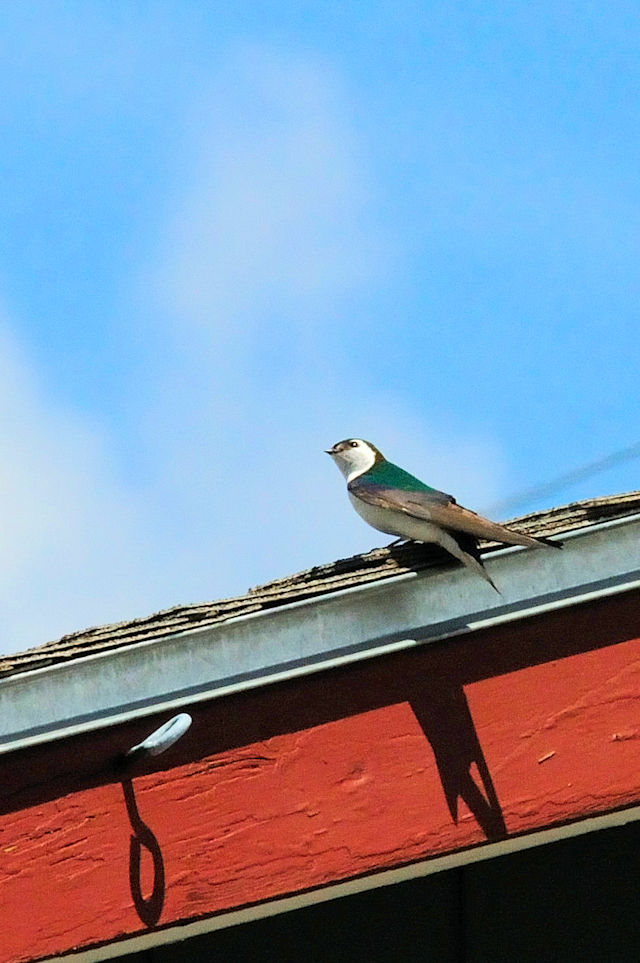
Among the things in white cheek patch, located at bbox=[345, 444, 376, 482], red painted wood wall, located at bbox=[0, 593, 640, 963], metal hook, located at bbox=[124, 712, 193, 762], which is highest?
white cheek patch, located at bbox=[345, 444, 376, 482]

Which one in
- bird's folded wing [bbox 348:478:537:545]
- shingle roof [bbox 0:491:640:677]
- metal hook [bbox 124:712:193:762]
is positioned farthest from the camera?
bird's folded wing [bbox 348:478:537:545]

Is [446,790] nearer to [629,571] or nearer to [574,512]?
[629,571]

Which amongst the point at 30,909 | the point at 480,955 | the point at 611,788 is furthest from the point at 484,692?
the point at 30,909

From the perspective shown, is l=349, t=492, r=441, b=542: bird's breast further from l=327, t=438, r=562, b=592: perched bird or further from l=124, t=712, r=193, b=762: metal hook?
l=124, t=712, r=193, b=762: metal hook

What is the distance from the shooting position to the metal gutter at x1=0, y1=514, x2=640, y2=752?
2979mm

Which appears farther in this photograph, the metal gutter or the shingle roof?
the shingle roof

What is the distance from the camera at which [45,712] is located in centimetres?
298

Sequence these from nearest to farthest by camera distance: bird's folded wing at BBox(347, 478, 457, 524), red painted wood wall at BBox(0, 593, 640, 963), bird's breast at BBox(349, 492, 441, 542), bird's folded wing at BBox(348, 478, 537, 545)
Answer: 1. red painted wood wall at BBox(0, 593, 640, 963)
2. bird's folded wing at BBox(348, 478, 537, 545)
3. bird's breast at BBox(349, 492, 441, 542)
4. bird's folded wing at BBox(347, 478, 457, 524)

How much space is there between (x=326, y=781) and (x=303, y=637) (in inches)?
12.2

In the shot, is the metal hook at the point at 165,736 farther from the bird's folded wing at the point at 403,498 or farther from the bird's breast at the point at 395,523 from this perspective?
the bird's folded wing at the point at 403,498

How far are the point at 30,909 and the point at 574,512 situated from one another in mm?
1590

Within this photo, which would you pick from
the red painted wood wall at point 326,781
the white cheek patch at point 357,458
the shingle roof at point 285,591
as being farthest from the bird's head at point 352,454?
the red painted wood wall at point 326,781

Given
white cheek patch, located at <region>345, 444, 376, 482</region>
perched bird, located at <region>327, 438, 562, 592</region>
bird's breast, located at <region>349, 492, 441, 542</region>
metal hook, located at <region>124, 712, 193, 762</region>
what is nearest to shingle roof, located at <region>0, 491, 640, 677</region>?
perched bird, located at <region>327, 438, 562, 592</region>

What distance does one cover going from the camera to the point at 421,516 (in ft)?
12.7
